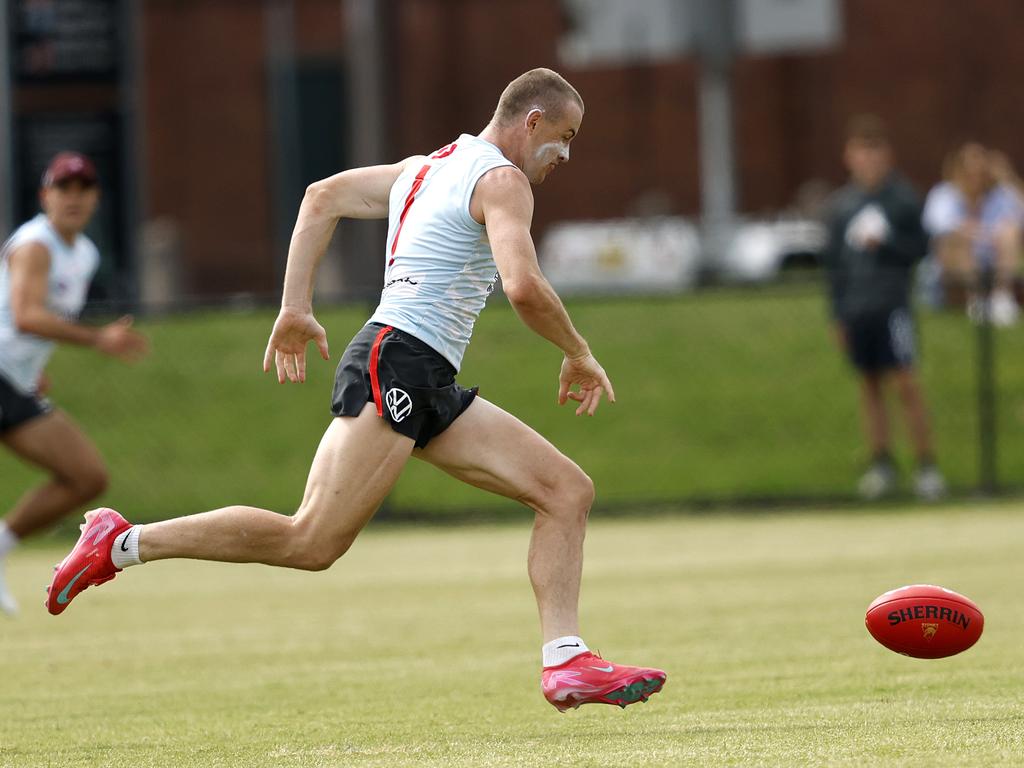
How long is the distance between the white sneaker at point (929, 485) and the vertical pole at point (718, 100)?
11257 mm

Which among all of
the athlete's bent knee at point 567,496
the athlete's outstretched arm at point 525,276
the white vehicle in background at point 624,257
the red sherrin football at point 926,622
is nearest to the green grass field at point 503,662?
the red sherrin football at point 926,622

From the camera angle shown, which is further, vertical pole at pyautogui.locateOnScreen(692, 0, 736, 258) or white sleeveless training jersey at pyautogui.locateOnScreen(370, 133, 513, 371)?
vertical pole at pyautogui.locateOnScreen(692, 0, 736, 258)

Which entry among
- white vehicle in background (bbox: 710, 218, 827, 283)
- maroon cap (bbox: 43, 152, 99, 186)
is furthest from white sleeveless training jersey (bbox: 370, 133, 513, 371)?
white vehicle in background (bbox: 710, 218, 827, 283)

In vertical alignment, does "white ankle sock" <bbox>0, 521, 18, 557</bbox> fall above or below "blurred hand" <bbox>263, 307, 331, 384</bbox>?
below

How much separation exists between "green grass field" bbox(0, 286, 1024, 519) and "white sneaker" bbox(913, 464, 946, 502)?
2.32ft

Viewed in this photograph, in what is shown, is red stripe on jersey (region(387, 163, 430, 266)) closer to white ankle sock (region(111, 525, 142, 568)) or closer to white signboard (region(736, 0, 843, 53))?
white ankle sock (region(111, 525, 142, 568))

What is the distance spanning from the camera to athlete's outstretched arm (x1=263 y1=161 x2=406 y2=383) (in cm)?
675

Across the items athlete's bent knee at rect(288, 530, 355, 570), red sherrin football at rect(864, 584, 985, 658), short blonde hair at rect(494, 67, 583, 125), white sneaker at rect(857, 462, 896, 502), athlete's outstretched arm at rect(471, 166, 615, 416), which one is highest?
short blonde hair at rect(494, 67, 583, 125)

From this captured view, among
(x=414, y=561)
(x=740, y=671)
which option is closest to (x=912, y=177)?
(x=414, y=561)

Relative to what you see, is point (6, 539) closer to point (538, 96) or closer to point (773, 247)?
point (538, 96)

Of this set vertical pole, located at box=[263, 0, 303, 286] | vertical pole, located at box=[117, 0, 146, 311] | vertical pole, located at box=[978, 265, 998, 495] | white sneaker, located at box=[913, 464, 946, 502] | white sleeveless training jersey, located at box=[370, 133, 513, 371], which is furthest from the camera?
vertical pole, located at box=[263, 0, 303, 286]

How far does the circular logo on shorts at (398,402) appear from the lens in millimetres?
6316

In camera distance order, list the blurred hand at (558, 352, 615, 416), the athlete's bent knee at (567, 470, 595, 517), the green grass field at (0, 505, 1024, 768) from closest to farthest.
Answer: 1. the green grass field at (0, 505, 1024, 768)
2. the blurred hand at (558, 352, 615, 416)
3. the athlete's bent knee at (567, 470, 595, 517)

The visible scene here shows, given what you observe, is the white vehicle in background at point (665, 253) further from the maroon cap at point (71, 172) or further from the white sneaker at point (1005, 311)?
the maroon cap at point (71, 172)
